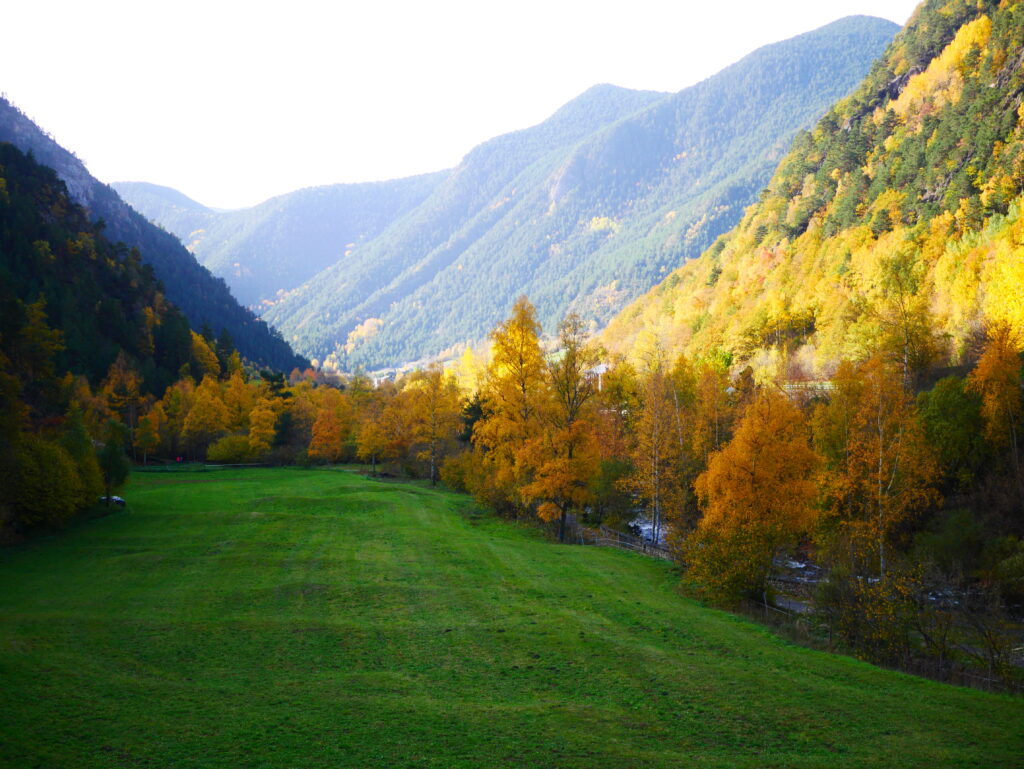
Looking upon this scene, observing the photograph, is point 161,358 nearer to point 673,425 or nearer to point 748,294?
point 673,425

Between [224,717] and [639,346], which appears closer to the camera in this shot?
[224,717]

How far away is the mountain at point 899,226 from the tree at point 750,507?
28411 millimetres

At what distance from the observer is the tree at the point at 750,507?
2592cm

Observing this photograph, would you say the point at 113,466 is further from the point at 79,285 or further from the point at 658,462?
the point at 79,285

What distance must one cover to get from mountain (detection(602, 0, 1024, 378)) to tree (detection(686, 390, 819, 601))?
93.2ft

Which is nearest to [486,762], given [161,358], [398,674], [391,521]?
[398,674]

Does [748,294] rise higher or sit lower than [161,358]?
higher

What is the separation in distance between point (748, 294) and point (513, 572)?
94.1m

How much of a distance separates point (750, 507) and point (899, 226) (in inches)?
2794

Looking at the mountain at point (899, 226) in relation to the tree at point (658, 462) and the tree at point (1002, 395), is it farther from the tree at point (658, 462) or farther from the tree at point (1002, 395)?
the tree at point (658, 462)

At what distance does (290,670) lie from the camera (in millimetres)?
15180

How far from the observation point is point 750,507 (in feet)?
101

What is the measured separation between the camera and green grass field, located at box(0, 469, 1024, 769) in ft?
38.0

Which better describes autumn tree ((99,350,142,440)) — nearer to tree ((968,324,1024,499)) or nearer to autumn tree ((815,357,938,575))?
autumn tree ((815,357,938,575))
